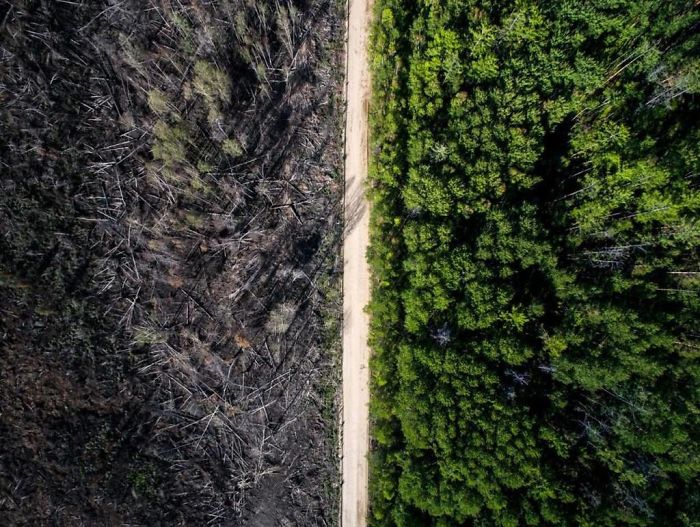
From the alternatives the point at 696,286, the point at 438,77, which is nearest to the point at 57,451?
the point at 438,77

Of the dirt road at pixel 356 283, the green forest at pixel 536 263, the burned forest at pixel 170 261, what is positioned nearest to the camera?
the green forest at pixel 536 263

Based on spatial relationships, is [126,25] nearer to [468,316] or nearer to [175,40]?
[175,40]

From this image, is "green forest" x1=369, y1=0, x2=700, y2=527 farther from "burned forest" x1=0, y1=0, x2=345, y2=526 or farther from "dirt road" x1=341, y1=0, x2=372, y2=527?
"burned forest" x1=0, y1=0, x2=345, y2=526

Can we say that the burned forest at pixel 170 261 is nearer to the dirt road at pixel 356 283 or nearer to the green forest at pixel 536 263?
the dirt road at pixel 356 283

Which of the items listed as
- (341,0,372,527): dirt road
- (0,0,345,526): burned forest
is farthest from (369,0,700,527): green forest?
(0,0,345,526): burned forest

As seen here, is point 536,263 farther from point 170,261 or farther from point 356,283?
point 170,261

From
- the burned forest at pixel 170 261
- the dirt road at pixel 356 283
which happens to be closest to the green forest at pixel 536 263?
the dirt road at pixel 356 283
